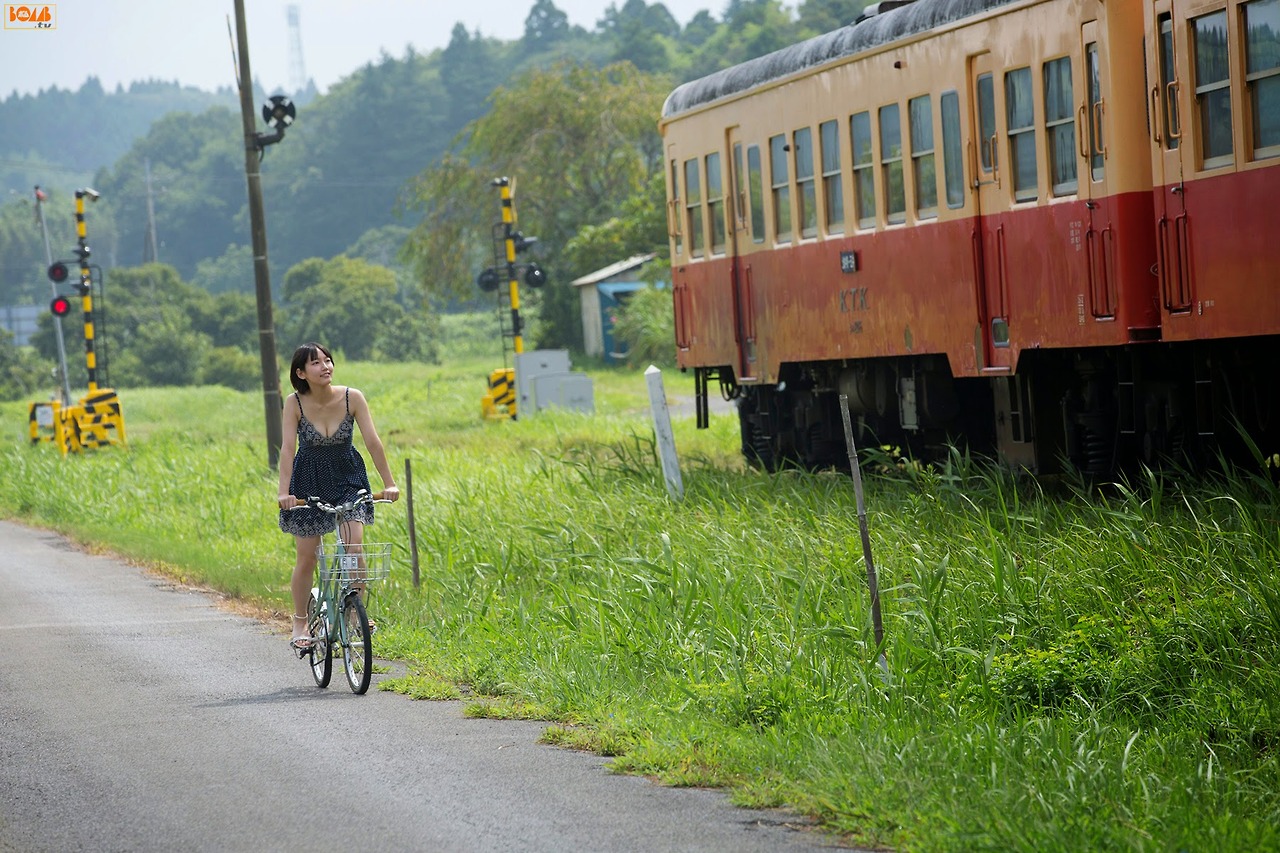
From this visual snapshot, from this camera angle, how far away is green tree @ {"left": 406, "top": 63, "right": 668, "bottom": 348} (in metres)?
65.4

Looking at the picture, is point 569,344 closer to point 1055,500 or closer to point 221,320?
point 221,320

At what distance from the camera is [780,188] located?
56.6 feet

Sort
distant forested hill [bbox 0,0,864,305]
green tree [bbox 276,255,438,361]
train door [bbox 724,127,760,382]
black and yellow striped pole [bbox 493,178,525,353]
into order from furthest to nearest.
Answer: distant forested hill [bbox 0,0,864,305], green tree [bbox 276,255,438,361], black and yellow striped pole [bbox 493,178,525,353], train door [bbox 724,127,760,382]

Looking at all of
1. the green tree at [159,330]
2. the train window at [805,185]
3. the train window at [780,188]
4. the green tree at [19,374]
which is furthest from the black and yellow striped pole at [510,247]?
the green tree at [159,330]

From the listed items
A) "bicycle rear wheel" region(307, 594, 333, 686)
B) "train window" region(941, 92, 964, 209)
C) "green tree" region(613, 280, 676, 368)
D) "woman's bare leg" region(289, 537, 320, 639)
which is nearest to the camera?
"bicycle rear wheel" region(307, 594, 333, 686)

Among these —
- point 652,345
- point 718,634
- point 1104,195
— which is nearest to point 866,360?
point 1104,195

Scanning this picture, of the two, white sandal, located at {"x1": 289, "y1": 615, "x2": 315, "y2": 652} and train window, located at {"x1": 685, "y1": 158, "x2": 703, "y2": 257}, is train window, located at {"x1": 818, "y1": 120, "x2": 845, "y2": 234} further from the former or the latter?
white sandal, located at {"x1": 289, "y1": 615, "x2": 315, "y2": 652}

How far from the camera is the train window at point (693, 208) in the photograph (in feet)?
63.4

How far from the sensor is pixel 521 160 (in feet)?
215

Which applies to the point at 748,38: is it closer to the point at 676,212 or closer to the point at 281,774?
the point at 676,212

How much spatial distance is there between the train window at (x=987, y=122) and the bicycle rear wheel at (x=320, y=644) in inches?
255

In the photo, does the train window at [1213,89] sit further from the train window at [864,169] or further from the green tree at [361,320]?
the green tree at [361,320]

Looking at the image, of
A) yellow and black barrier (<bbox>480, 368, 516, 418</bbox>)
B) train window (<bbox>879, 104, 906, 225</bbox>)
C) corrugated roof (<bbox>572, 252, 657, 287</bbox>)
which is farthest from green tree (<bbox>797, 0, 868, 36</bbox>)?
train window (<bbox>879, 104, 906, 225</bbox>)

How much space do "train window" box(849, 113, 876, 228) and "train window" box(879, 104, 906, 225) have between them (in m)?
0.16
